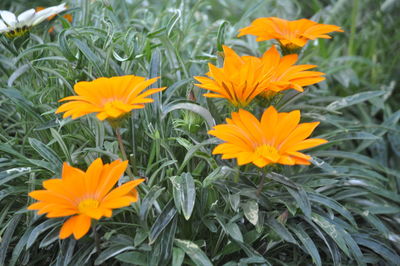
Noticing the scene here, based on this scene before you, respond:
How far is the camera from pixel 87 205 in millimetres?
935

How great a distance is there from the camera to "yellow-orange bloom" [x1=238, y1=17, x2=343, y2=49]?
120 centimetres

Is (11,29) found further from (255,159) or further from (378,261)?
(378,261)

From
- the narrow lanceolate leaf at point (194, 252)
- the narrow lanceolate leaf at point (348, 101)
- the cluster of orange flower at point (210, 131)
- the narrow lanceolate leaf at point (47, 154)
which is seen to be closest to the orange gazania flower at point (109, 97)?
the cluster of orange flower at point (210, 131)

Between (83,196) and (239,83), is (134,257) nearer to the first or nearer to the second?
(83,196)

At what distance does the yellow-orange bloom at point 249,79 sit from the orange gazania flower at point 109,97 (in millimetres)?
138

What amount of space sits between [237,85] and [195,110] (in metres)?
0.15

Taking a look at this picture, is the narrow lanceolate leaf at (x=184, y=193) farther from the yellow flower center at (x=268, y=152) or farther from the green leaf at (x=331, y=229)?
the green leaf at (x=331, y=229)

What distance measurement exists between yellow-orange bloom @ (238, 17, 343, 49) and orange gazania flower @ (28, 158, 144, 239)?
484mm

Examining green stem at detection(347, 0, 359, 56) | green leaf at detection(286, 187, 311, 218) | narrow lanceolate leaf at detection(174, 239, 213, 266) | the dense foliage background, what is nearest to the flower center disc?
the dense foliage background

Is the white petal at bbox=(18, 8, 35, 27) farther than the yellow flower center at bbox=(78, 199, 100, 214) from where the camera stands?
Yes

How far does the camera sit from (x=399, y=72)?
A: 215 cm

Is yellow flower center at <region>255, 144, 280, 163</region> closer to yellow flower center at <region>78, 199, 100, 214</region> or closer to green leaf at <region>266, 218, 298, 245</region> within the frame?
green leaf at <region>266, 218, 298, 245</region>

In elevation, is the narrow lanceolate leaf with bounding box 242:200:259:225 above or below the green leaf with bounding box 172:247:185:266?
above

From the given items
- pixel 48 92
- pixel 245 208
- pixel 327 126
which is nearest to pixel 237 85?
pixel 245 208
